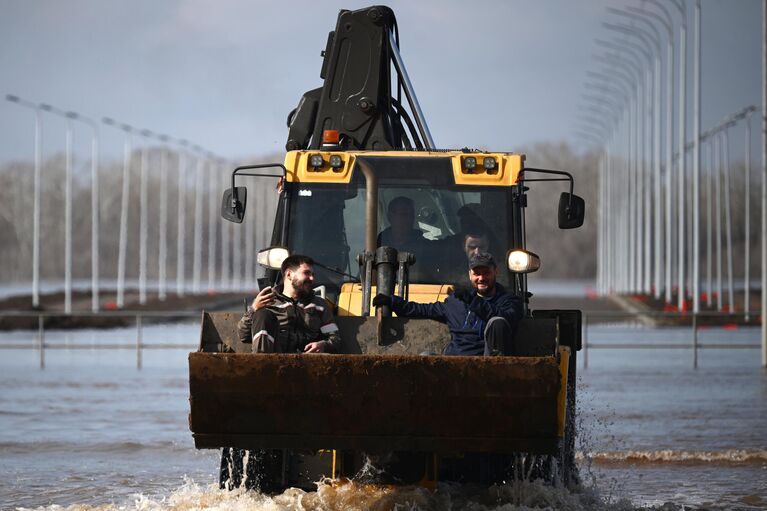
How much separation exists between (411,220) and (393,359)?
9.28ft

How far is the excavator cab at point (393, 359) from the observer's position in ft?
30.9

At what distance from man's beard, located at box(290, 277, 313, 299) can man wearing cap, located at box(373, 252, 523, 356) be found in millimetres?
486

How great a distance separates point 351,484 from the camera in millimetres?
10477

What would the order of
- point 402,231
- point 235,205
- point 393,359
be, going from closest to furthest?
1. point 393,359
2. point 402,231
3. point 235,205

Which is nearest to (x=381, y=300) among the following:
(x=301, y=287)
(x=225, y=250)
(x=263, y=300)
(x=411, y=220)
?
(x=301, y=287)

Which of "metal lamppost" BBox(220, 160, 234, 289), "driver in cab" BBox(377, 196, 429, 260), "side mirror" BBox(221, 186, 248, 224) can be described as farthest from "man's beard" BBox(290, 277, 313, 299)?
"metal lamppost" BBox(220, 160, 234, 289)

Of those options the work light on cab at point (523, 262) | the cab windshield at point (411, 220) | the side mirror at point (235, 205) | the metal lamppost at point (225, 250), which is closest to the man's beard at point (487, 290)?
the work light on cab at point (523, 262)

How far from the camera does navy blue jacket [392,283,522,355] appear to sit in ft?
33.2

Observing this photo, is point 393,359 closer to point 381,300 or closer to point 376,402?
point 376,402

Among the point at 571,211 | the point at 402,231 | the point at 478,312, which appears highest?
the point at 571,211

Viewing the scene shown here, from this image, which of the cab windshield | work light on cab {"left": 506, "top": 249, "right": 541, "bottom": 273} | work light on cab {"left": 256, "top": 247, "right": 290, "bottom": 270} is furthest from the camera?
the cab windshield

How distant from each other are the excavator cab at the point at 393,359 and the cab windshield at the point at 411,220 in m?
0.01

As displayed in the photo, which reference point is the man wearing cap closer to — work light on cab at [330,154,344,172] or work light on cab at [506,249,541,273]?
work light on cab at [506,249,541,273]

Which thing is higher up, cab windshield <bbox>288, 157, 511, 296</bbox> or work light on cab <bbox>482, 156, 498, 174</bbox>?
work light on cab <bbox>482, 156, 498, 174</bbox>
